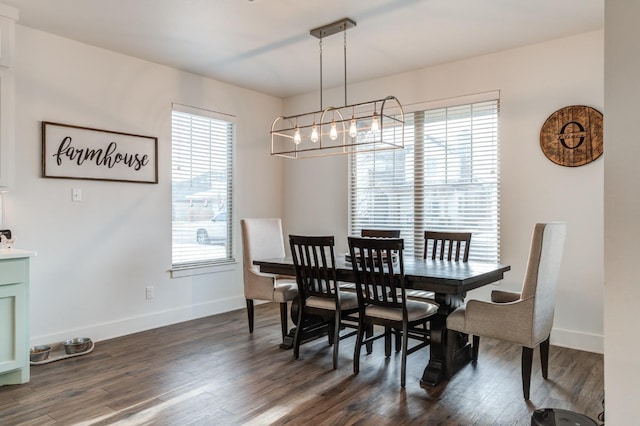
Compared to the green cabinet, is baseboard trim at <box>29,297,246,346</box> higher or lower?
lower

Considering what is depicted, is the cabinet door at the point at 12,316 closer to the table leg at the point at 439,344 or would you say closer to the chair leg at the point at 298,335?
the chair leg at the point at 298,335

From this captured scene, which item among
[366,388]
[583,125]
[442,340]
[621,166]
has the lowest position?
[366,388]

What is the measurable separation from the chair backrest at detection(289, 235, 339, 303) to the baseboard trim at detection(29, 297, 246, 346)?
1.79 meters

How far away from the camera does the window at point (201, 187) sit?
468cm

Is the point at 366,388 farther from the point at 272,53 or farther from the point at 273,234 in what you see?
the point at 272,53

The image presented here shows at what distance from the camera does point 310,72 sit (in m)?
4.73

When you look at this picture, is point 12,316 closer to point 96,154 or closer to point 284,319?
point 96,154

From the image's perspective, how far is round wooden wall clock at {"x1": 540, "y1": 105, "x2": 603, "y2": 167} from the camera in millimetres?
3611

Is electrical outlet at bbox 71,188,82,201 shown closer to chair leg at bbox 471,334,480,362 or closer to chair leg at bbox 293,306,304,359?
chair leg at bbox 293,306,304,359

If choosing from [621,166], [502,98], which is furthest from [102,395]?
[502,98]

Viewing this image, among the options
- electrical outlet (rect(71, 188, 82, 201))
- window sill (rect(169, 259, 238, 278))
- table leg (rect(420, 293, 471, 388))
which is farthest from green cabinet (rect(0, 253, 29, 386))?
table leg (rect(420, 293, 471, 388))

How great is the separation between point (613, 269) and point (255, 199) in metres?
4.33

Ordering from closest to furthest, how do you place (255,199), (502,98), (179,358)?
Answer: (179,358)
(502,98)
(255,199)

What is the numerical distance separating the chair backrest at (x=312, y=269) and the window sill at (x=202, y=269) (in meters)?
1.71
